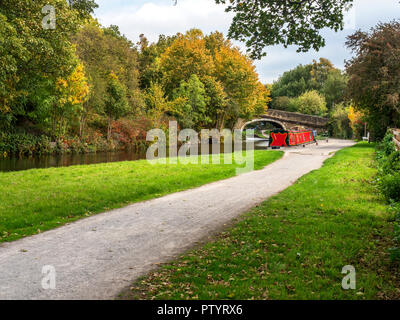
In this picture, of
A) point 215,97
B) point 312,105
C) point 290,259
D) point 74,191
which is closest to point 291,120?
point 312,105

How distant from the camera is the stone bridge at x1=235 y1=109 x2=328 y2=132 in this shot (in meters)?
62.8

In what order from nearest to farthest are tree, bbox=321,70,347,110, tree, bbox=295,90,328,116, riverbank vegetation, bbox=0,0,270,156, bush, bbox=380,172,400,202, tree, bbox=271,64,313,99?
bush, bbox=380,172,400,202 → riverbank vegetation, bbox=0,0,270,156 → tree, bbox=295,90,328,116 → tree, bbox=321,70,347,110 → tree, bbox=271,64,313,99

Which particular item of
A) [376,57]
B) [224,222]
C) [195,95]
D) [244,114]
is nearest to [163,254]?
[224,222]

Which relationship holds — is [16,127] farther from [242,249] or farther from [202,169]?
[242,249]

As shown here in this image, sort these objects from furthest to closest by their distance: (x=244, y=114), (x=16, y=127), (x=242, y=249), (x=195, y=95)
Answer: (x=244, y=114) < (x=195, y=95) < (x=16, y=127) < (x=242, y=249)

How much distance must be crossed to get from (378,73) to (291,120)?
1525 inches

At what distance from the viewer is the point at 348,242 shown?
627 cm

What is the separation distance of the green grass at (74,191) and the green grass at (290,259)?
4091 millimetres

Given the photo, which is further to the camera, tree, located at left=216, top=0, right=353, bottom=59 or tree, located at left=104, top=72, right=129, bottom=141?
tree, located at left=104, top=72, right=129, bottom=141

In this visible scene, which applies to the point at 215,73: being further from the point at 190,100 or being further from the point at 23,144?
the point at 23,144

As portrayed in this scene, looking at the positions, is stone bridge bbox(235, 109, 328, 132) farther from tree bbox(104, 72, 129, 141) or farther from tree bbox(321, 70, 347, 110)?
tree bbox(104, 72, 129, 141)

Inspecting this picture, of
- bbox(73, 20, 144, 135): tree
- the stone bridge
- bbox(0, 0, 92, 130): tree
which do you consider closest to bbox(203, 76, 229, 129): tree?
bbox(73, 20, 144, 135): tree

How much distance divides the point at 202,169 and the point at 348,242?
37.3 feet

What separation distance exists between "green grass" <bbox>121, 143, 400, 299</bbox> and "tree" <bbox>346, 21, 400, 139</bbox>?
20.5m
